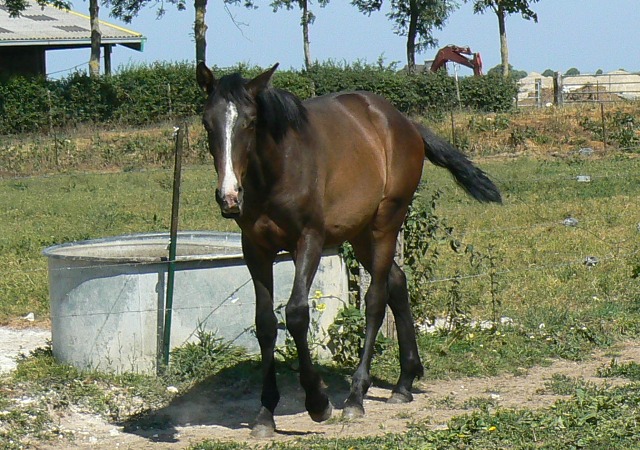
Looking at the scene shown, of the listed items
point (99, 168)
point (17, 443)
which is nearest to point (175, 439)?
point (17, 443)

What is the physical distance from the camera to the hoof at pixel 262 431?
585 centimetres

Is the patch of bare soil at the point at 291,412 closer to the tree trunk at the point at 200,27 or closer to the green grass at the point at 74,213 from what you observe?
the green grass at the point at 74,213

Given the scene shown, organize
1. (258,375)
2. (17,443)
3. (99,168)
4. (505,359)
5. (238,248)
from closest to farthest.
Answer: (17,443), (258,375), (505,359), (238,248), (99,168)

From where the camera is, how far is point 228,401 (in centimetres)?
669

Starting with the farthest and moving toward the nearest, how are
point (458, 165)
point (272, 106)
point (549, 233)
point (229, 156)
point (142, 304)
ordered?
point (549, 233), point (458, 165), point (142, 304), point (272, 106), point (229, 156)

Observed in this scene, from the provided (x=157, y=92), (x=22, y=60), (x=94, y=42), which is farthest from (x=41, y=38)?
(x=157, y=92)

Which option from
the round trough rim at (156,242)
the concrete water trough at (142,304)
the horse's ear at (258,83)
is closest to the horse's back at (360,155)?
the horse's ear at (258,83)

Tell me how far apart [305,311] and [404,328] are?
1332 mm

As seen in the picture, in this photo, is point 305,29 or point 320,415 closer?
point 320,415

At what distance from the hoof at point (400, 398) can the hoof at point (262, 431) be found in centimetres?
107

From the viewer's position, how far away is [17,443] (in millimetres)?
5668

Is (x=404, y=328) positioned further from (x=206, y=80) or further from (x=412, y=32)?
(x=412, y=32)

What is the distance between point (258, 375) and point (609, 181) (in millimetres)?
11293

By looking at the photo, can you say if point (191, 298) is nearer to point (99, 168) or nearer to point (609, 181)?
point (609, 181)
